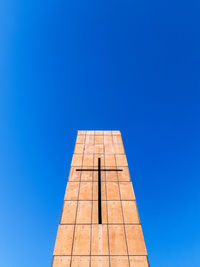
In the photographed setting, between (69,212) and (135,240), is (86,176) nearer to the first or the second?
(69,212)

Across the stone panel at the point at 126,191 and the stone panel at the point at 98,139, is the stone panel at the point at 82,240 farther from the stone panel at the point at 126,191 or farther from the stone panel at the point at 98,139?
the stone panel at the point at 98,139

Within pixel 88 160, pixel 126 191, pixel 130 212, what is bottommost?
pixel 130 212

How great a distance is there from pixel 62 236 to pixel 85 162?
5.69 metres

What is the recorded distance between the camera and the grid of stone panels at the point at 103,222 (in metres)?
8.62

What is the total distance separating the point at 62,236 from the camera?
9375mm

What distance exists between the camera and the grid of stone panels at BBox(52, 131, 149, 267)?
8617 mm

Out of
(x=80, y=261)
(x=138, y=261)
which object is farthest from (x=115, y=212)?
(x=80, y=261)

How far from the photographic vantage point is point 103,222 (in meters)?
9.98

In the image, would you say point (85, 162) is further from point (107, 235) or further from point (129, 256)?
point (129, 256)

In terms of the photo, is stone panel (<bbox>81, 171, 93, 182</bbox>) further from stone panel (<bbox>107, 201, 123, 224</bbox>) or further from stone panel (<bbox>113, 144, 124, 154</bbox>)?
stone panel (<bbox>113, 144, 124, 154</bbox>)

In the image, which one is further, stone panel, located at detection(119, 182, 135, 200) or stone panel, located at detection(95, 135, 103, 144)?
stone panel, located at detection(95, 135, 103, 144)

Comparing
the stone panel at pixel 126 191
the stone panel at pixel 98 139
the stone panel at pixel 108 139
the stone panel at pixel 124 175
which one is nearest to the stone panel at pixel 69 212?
the stone panel at pixel 126 191

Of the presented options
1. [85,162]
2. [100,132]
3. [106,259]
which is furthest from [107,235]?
[100,132]

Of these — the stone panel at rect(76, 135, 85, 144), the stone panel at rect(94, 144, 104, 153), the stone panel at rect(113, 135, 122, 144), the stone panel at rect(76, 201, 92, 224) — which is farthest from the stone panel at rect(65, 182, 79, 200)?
the stone panel at rect(113, 135, 122, 144)
